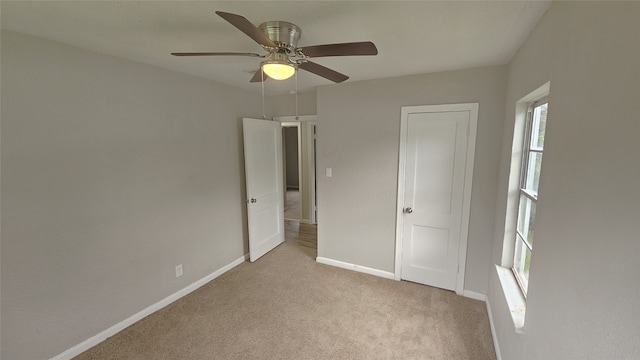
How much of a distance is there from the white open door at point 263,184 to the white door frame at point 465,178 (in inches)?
69.3

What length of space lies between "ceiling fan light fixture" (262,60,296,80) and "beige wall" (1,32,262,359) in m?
1.47

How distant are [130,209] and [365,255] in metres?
2.42

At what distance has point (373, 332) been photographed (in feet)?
7.02

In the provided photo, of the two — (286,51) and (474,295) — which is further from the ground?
(286,51)

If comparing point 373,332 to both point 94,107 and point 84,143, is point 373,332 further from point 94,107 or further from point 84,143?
point 94,107

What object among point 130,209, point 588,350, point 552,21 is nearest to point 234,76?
point 130,209

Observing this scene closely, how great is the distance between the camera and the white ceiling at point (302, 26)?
1294mm

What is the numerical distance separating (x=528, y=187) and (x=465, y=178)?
28.4 inches

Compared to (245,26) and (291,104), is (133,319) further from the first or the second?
(291,104)

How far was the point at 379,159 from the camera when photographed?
9.29 ft

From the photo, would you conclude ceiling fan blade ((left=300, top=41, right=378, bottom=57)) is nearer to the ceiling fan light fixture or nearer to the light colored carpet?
the ceiling fan light fixture

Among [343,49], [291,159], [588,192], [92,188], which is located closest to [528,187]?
[588,192]

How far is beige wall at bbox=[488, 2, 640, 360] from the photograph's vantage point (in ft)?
2.17

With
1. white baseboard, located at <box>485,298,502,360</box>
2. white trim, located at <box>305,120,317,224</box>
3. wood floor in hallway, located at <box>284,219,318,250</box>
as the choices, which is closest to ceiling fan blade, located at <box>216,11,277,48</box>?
white baseboard, located at <box>485,298,502,360</box>
